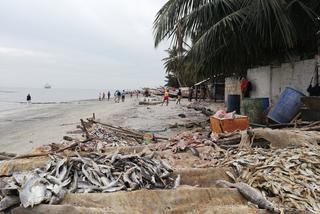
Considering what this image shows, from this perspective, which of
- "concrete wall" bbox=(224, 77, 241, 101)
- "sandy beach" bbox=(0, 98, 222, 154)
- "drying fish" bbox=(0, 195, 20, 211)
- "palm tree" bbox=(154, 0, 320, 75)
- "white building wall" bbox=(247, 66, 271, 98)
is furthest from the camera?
"concrete wall" bbox=(224, 77, 241, 101)

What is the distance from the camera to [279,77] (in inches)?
601

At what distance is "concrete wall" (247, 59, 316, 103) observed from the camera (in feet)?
44.3

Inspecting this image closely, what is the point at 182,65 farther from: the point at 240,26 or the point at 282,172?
the point at 282,172

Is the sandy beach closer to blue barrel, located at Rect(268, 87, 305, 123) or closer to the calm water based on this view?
blue barrel, located at Rect(268, 87, 305, 123)

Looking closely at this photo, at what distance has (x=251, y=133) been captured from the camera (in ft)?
26.4

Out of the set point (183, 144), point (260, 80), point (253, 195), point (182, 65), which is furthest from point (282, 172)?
point (182, 65)

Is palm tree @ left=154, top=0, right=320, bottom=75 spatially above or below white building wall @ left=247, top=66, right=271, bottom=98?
above

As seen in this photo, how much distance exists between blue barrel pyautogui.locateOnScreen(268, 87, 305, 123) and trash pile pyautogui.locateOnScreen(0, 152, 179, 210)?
21.0 feet

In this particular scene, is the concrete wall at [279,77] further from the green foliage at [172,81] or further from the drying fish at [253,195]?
the green foliage at [172,81]

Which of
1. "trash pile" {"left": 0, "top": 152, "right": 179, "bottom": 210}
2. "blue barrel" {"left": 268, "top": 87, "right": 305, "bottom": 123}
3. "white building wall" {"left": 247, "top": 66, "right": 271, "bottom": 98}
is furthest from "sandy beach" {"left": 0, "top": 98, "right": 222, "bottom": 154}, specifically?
"trash pile" {"left": 0, "top": 152, "right": 179, "bottom": 210}

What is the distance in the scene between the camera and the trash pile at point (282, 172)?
5.51m

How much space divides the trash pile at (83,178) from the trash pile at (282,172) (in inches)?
47.2

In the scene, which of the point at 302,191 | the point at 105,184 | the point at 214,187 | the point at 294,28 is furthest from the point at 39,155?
the point at 294,28

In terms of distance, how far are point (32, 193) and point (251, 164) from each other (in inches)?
138
